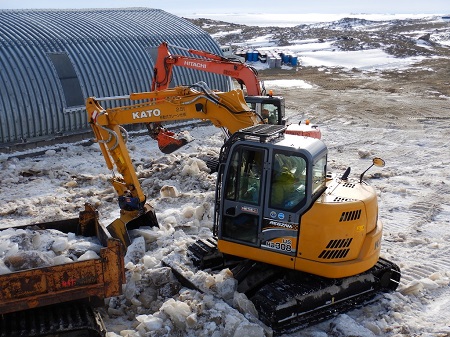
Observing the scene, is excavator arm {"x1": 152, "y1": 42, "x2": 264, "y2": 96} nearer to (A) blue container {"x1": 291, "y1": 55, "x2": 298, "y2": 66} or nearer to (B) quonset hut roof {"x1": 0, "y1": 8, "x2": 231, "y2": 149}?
(B) quonset hut roof {"x1": 0, "y1": 8, "x2": 231, "y2": 149}

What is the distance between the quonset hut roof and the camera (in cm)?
1847

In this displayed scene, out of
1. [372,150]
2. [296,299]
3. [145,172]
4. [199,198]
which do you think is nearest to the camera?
[296,299]

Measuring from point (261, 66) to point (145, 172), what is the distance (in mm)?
24520

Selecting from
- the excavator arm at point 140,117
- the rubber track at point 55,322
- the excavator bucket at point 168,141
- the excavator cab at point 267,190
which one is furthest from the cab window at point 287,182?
the excavator bucket at point 168,141

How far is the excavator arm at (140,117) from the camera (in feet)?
34.5

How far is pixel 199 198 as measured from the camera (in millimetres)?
14062

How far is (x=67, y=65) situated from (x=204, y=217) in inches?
395

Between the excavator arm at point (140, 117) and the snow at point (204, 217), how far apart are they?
719mm

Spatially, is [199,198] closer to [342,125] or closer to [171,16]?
[342,125]

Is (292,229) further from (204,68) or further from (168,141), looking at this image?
(204,68)

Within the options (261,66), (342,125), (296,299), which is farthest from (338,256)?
(261,66)

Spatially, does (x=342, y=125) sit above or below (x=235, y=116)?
below

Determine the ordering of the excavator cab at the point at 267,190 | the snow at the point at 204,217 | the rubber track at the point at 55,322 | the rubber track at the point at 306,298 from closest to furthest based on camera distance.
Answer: the rubber track at the point at 55,322
the rubber track at the point at 306,298
the excavator cab at the point at 267,190
the snow at the point at 204,217

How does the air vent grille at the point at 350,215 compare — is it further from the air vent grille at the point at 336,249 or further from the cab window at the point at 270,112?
the cab window at the point at 270,112
